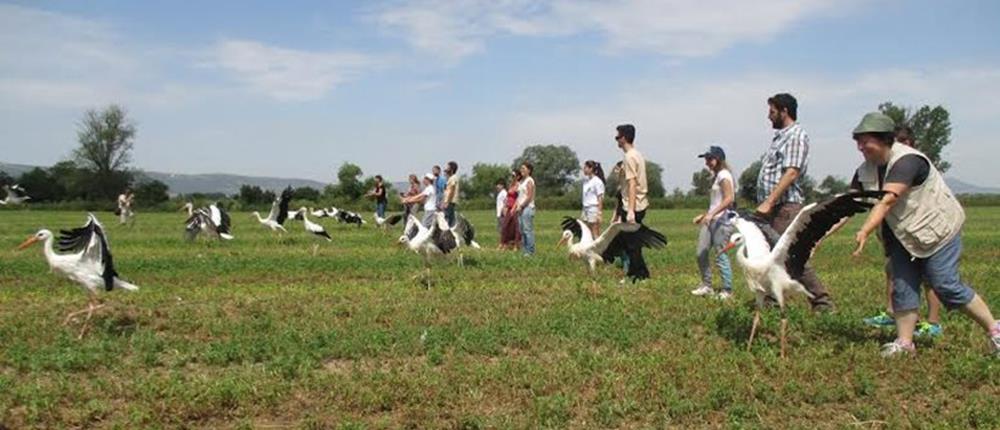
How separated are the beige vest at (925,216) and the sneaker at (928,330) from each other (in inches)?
48.1

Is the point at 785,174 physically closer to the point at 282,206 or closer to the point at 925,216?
the point at 925,216

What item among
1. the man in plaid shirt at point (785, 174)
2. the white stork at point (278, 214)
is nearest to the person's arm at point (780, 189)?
the man in plaid shirt at point (785, 174)

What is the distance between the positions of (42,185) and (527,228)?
8043 centimetres

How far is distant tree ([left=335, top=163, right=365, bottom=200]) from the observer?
7612cm

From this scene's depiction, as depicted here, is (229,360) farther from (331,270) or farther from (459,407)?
(331,270)

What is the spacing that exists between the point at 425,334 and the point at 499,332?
2.11ft

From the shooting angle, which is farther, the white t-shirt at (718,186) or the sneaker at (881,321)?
the white t-shirt at (718,186)

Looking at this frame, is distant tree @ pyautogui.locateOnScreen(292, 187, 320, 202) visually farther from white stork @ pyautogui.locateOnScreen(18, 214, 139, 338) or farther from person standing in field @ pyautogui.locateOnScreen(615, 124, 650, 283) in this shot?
white stork @ pyautogui.locateOnScreen(18, 214, 139, 338)

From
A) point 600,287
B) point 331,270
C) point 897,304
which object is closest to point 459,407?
point 897,304

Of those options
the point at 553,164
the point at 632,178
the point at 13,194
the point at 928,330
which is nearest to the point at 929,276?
the point at 928,330

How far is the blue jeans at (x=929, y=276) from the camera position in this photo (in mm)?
6180

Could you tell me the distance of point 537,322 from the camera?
776 centimetres

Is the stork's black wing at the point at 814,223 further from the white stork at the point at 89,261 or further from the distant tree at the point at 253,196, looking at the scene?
the distant tree at the point at 253,196

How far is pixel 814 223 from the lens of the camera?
638 centimetres
